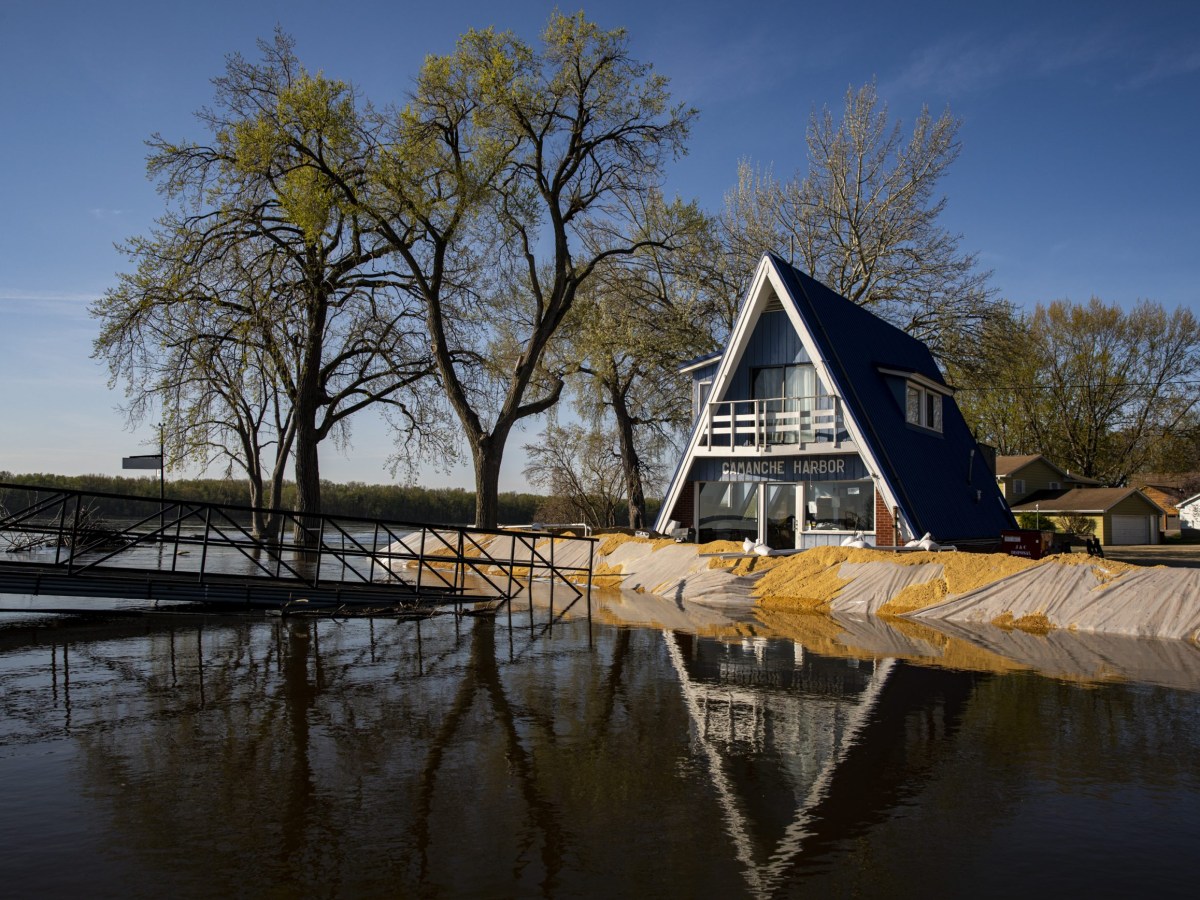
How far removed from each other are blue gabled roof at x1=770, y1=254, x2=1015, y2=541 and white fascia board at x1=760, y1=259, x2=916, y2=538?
0.07 metres

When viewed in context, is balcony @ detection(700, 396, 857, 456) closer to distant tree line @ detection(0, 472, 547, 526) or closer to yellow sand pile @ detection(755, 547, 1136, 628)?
yellow sand pile @ detection(755, 547, 1136, 628)

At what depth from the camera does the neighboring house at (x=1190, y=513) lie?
6338 centimetres

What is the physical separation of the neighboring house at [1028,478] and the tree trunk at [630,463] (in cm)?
2528

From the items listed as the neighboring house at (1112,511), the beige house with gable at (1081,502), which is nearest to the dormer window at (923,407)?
the beige house with gable at (1081,502)

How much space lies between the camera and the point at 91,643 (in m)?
13.5

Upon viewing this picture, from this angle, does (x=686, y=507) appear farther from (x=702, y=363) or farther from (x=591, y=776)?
(x=591, y=776)

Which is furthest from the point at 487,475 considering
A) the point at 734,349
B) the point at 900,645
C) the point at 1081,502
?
the point at 1081,502

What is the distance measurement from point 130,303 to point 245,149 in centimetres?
584

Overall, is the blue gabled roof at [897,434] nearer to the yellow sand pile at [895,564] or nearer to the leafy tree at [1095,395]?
the yellow sand pile at [895,564]

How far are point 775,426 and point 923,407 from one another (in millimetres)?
5708

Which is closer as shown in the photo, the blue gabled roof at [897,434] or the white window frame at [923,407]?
the blue gabled roof at [897,434]

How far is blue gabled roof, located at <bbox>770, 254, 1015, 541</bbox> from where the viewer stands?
2353cm

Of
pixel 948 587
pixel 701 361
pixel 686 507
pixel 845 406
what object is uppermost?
pixel 701 361

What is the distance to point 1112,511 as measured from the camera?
51.1 metres
